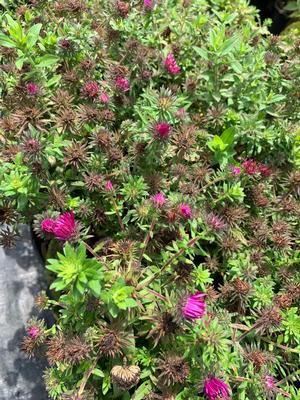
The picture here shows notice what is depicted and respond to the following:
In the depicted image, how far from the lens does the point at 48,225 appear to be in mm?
1175

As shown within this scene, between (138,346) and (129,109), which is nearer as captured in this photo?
(138,346)

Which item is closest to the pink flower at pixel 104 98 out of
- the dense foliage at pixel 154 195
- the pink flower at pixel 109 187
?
the dense foliage at pixel 154 195

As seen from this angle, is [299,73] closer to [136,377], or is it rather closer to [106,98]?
[106,98]

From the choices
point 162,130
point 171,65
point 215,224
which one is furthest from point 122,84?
point 215,224

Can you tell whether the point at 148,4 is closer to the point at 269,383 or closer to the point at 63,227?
the point at 63,227

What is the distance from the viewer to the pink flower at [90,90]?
1.45m

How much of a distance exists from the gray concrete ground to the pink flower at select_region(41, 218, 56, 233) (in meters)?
0.50

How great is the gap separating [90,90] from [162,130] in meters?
0.32

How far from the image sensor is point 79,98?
1.56 m

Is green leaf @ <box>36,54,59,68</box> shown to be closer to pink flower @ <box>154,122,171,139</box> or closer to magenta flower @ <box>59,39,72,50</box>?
magenta flower @ <box>59,39,72,50</box>

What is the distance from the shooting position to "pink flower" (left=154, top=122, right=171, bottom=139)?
49.8 inches

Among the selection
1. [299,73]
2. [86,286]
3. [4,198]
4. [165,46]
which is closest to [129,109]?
[165,46]

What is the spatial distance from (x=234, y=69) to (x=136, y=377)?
38.8 inches

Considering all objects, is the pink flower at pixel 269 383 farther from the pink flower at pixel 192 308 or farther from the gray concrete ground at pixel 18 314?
the gray concrete ground at pixel 18 314
